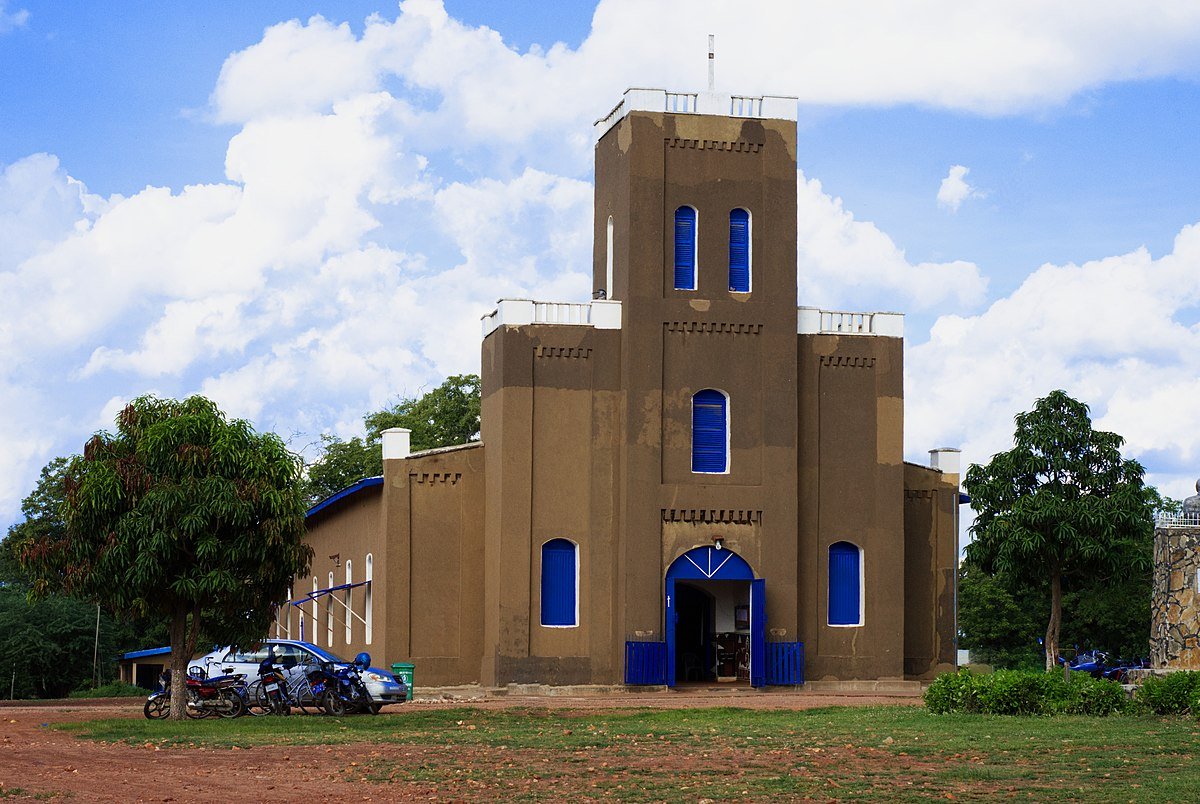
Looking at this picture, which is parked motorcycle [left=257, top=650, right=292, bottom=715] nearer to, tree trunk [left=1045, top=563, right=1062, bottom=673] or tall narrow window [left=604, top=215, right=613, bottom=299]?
tall narrow window [left=604, top=215, right=613, bottom=299]

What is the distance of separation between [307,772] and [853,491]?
23009 mm

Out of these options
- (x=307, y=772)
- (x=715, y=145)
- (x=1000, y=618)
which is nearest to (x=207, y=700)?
(x=307, y=772)

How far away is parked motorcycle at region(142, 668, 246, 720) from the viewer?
2828 cm

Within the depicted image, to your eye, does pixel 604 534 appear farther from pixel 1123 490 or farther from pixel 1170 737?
pixel 1170 737

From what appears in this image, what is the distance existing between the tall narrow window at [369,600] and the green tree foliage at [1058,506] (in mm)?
16185

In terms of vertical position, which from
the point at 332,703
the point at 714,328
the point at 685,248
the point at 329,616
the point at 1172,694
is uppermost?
the point at 685,248

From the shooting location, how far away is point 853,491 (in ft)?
130

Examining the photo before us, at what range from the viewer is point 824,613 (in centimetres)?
3925

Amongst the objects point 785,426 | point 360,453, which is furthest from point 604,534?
point 360,453

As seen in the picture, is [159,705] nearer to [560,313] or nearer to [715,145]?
[560,313]

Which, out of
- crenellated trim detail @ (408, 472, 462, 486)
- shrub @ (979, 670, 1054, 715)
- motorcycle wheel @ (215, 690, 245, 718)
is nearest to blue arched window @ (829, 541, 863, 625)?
crenellated trim detail @ (408, 472, 462, 486)

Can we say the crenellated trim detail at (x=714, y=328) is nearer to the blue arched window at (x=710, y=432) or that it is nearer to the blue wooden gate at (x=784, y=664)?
the blue arched window at (x=710, y=432)

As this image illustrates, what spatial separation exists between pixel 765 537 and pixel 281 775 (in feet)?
69.7

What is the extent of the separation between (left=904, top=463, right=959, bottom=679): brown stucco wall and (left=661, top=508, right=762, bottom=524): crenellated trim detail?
5246 millimetres
